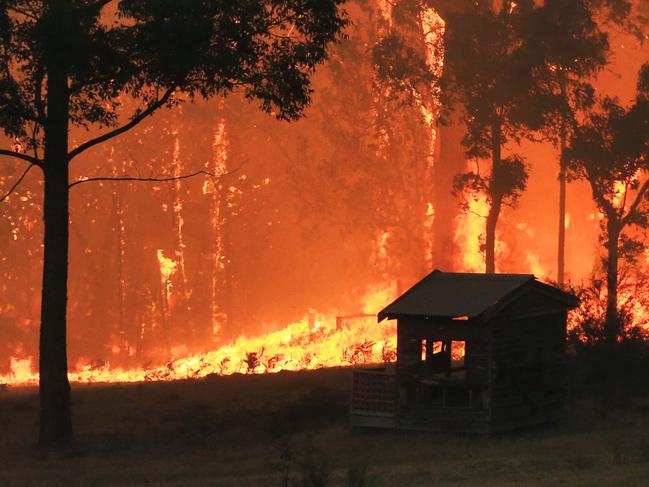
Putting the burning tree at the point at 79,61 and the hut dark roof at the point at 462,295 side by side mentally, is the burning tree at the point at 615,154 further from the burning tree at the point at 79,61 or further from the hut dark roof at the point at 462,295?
the burning tree at the point at 79,61

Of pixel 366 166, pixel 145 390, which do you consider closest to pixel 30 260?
pixel 366 166

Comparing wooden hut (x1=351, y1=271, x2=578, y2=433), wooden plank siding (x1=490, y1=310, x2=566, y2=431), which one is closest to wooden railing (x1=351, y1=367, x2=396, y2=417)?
wooden hut (x1=351, y1=271, x2=578, y2=433)

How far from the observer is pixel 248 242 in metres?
88.2

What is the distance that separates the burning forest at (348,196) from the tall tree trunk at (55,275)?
1915 centimetres

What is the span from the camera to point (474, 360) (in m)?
23.4

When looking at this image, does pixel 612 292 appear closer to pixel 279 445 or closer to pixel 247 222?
pixel 279 445

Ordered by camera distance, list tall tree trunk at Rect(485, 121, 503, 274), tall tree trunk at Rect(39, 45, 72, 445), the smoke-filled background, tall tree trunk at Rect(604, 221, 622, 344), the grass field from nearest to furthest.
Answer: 1. the grass field
2. tall tree trunk at Rect(39, 45, 72, 445)
3. tall tree trunk at Rect(604, 221, 622, 344)
4. tall tree trunk at Rect(485, 121, 503, 274)
5. the smoke-filled background

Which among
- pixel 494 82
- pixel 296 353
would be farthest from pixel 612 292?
pixel 296 353

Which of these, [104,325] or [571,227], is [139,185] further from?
[571,227]

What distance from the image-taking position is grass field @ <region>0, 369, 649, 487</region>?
1919cm

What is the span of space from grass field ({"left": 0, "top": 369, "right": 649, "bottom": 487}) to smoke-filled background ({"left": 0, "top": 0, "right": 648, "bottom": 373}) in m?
46.0

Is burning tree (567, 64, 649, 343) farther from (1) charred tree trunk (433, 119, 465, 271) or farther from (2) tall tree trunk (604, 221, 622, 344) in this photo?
(1) charred tree trunk (433, 119, 465, 271)

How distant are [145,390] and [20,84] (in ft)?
30.8

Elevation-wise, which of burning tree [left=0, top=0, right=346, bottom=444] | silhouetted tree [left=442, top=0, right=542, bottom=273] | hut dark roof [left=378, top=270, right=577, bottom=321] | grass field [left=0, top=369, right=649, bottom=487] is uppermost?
silhouetted tree [left=442, top=0, right=542, bottom=273]
